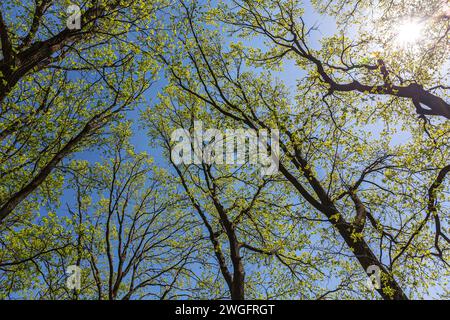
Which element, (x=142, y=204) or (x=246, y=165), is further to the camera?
(x=142, y=204)

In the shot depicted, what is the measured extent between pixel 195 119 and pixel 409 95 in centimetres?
839

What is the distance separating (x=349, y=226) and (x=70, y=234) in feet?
32.6

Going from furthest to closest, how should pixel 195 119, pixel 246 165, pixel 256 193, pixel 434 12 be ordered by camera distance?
pixel 195 119 → pixel 246 165 → pixel 256 193 → pixel 434 12

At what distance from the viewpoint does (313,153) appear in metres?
10.7

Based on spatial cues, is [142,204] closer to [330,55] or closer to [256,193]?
[256,193]

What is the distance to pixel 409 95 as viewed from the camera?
9.29 m

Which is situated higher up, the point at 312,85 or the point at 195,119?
the point at 195,119

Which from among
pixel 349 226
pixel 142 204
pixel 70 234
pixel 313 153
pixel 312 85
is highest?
pixel 312 85

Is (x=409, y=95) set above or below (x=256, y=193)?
above
